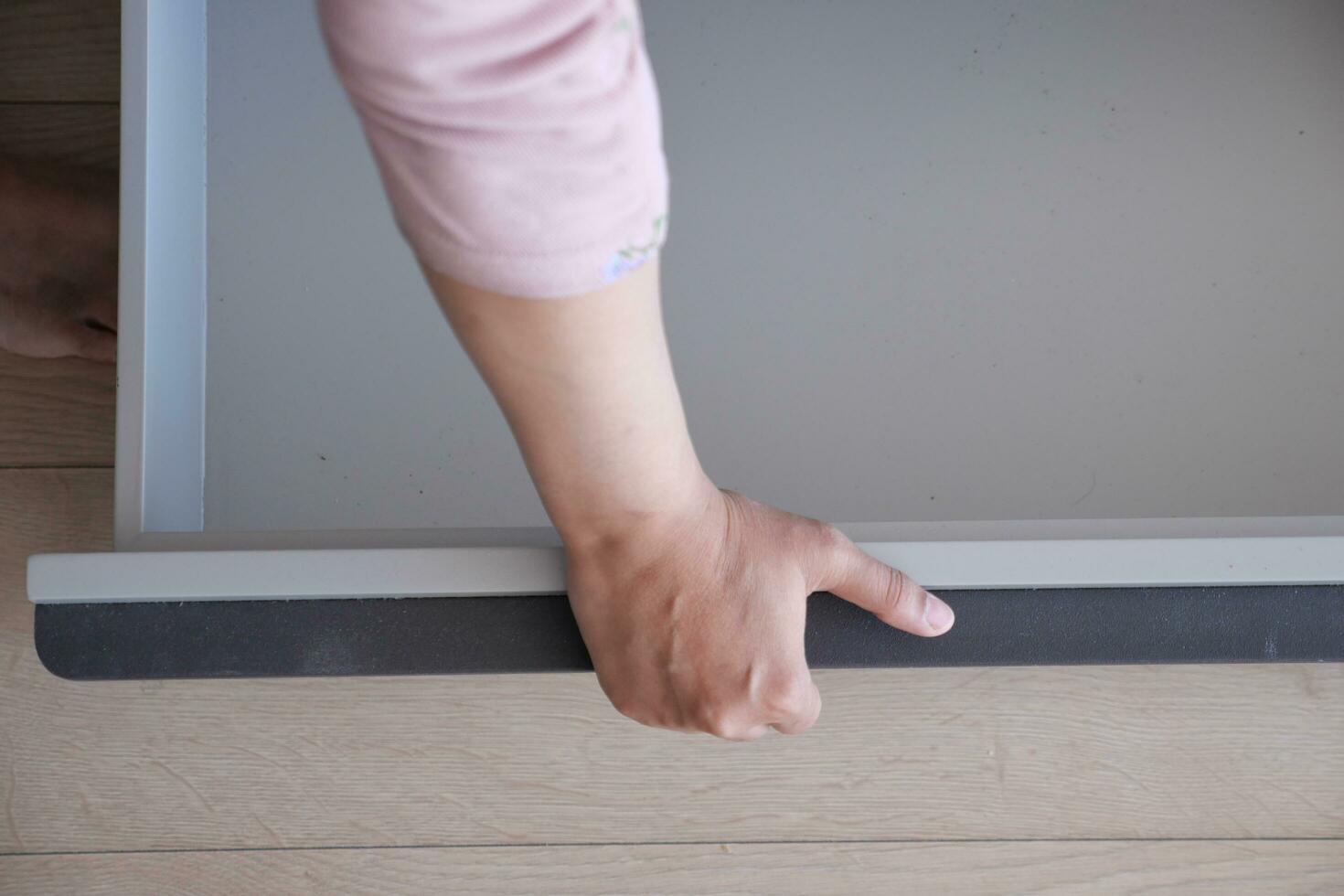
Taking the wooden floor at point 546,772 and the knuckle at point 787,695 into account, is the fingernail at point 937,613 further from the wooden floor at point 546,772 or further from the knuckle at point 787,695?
the wooden floor at point 546,772

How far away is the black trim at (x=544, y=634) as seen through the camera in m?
0.48

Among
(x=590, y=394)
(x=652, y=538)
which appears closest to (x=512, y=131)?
(x=590, y=394)

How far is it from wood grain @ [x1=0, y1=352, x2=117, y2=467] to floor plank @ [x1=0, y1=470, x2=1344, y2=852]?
1 centimetres

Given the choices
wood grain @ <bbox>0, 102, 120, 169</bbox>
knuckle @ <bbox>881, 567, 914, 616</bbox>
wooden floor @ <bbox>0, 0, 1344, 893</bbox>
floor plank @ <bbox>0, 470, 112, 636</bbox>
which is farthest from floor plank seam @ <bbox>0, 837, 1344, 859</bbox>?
wood grain @ <bbox>0, 102, 120, 169</bbox>

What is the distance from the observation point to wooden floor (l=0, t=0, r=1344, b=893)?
77cm

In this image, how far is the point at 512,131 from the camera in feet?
0.73

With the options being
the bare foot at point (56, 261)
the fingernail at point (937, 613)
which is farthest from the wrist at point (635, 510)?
the bare foot at point (56, 261)

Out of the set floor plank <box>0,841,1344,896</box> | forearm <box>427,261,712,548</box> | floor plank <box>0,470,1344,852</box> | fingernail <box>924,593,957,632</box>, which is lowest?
floor plank <box>0,841,1344,896</box>

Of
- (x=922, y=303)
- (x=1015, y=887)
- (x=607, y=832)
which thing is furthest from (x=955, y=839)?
(x=922, y=303)

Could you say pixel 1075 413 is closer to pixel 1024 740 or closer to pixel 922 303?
pixel 922 303

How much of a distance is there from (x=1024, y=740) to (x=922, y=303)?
36 cm

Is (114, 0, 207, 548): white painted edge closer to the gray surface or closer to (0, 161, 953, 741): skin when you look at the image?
the gray surface

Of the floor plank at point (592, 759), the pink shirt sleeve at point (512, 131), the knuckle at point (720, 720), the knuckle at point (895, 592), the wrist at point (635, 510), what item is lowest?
the floor plank at point (592, 759)

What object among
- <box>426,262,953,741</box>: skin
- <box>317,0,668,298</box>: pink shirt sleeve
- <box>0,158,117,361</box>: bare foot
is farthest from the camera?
<box>0,158,117,361</box>: bare foot
